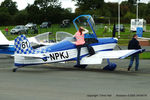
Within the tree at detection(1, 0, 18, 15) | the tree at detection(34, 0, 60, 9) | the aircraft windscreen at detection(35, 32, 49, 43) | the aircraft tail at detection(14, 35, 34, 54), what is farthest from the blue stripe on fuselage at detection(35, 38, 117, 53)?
the tree at detection(1, 0, 18, 15)

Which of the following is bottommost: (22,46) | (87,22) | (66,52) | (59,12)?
(66,52)

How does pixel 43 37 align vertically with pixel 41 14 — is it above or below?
below

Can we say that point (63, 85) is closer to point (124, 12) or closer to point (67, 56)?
point (67, 56)

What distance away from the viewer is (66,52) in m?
14.5

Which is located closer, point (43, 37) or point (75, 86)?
point (75, 86)

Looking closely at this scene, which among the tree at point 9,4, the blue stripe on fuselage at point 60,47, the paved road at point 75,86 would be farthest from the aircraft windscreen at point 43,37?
the tree at point 9,4

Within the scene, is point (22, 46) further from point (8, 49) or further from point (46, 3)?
point (46, 3)

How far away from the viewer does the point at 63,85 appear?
10.7 meters

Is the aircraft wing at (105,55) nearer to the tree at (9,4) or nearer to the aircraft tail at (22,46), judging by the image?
the aircraft tail at (22,46)

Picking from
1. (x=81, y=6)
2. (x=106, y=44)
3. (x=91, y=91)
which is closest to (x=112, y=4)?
(x=81, y=6)

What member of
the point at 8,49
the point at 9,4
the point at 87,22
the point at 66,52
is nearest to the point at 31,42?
the point at 8,49

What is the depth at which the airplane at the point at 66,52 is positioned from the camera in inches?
545

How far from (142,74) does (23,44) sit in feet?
16.7

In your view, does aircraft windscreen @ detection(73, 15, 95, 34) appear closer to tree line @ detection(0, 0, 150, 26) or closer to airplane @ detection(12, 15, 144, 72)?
airplane @ detection(12, 15, 144, 72)
